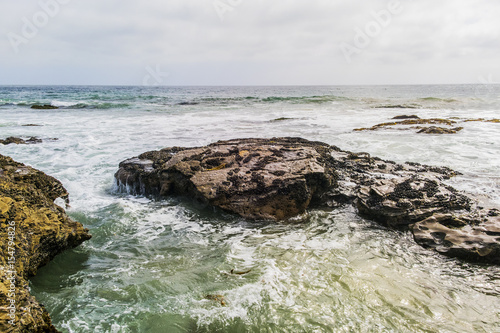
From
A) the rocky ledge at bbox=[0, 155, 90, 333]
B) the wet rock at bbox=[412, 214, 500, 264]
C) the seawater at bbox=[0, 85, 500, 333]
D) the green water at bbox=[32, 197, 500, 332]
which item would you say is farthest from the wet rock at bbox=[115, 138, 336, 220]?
the rocky ledge at bbox=[0, 155, 90, 333]

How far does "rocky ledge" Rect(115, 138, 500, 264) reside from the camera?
4625 mm

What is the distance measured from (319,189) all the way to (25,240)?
190 inches

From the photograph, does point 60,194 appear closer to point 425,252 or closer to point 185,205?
point 185,205

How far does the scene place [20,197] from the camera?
374cm

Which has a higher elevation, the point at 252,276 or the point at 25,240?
the point at 25,240

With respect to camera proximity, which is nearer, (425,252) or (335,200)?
(425,252)

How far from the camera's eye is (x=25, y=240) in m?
3.40

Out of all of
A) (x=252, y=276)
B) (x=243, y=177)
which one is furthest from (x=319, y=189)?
(x=252, y=276)

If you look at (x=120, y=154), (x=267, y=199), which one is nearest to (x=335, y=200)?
(x=267, y=199)

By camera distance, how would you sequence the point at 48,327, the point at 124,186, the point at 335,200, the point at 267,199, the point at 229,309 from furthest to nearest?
the point at 124,186 < the point at 335,200 < the point at 267,199 < the point at 229,309 < the point at 48,327

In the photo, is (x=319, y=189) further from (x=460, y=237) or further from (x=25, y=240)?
(x=25, y=240)

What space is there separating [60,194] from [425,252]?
583 centimetres

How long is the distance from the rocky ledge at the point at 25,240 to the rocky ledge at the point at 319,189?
235 cm

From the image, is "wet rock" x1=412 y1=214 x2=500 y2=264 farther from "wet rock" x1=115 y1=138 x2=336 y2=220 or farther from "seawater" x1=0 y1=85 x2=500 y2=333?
"wet rock" x1=115 y1=138 x2=336 y2=220
